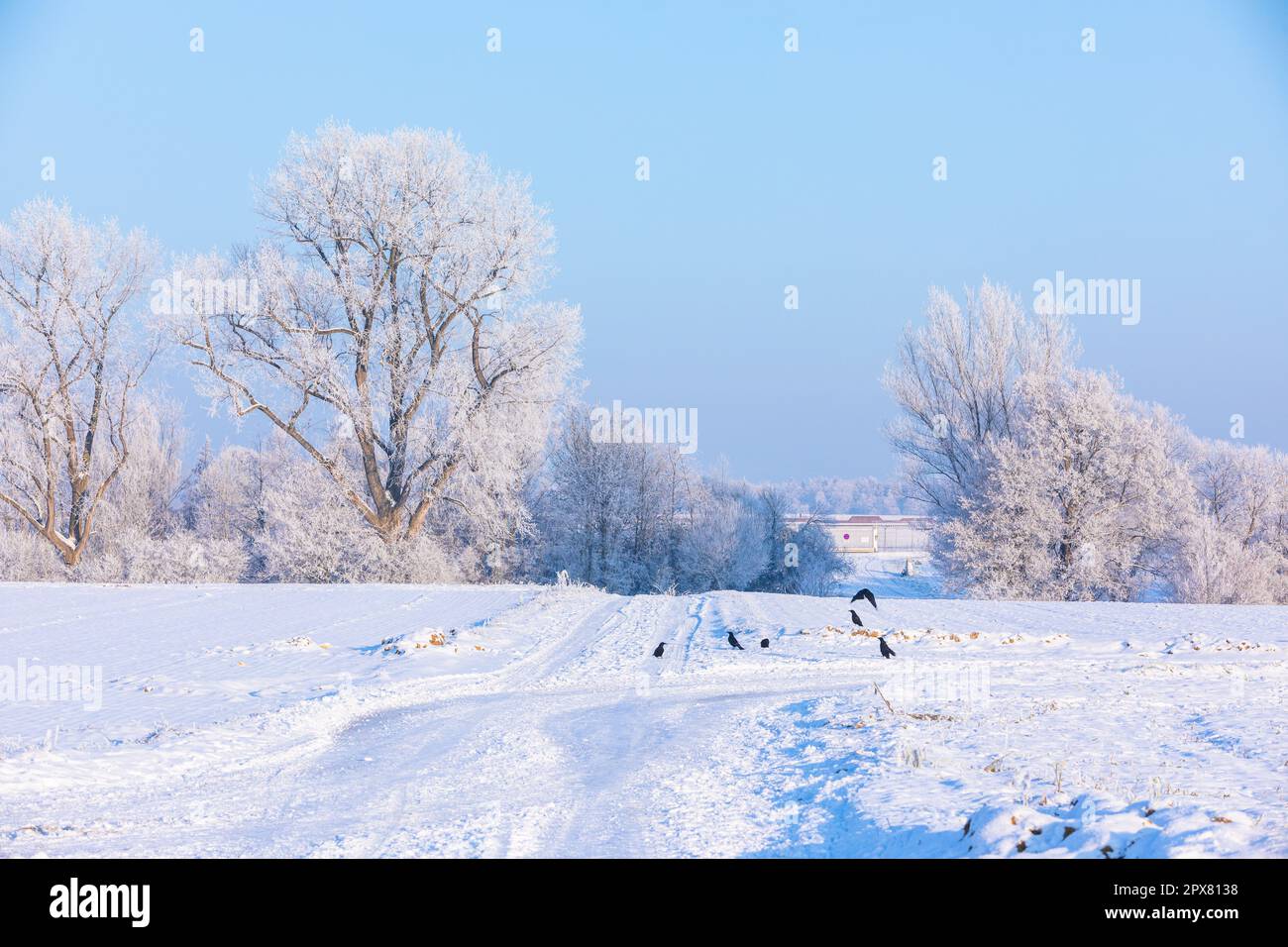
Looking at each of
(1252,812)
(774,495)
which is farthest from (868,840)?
(774,495)

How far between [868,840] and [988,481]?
97.4ft

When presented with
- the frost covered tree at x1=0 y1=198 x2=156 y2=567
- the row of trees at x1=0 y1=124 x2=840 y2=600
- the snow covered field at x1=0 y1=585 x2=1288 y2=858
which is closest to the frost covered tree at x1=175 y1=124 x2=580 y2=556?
the row of trees at x1=0 y1=124 x2=840 y2=600

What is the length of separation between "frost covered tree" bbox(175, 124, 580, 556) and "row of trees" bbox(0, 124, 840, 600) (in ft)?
0.21

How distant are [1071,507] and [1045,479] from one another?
1.45 metres

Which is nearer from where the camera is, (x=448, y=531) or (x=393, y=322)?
(x=393, y=322)

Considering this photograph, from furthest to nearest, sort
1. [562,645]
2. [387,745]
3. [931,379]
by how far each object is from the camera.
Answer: [931,379]
[562,645]
[387,745]

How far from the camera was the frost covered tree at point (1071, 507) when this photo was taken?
107 ft

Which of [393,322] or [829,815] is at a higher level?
[393,322]

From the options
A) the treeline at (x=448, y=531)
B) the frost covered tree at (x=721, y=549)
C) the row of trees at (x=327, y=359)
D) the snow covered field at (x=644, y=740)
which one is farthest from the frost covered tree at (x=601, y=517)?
the snow covered field at (x=644, y=740)

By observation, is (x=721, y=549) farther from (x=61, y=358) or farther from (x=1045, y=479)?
(x=61, y=358)

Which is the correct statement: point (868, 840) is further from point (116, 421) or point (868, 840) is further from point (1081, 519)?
point (116, 421)

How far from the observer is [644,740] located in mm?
9289

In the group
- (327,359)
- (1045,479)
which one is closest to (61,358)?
(327,359)
